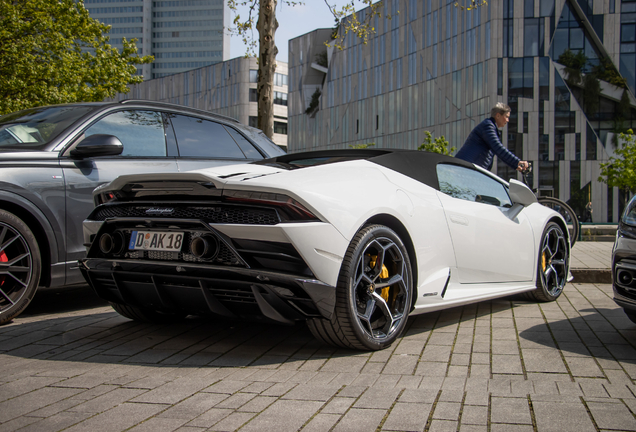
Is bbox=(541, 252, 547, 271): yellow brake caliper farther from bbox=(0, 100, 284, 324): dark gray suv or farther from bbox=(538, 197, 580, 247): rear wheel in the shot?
bbox=(0, 100, 284, 324): dark gray suv

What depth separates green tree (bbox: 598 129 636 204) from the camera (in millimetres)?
37219

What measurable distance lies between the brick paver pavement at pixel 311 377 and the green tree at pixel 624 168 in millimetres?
36561

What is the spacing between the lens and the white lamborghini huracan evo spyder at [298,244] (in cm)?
319

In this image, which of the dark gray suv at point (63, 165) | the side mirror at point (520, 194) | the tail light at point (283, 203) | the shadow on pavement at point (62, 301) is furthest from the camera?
the shadow on pavement at point (62, 301)

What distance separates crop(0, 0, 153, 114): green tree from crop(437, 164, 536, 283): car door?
16.8m

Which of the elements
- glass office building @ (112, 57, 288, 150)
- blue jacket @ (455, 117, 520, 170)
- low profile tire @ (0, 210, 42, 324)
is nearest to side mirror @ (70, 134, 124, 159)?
low profile tire @ (0, 210, 42, 324)

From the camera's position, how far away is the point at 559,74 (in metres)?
42.3

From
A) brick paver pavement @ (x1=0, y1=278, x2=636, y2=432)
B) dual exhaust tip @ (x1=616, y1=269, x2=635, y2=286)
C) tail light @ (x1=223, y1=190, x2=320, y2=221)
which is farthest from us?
dual exhaust tip @ (x1=616, y1=269, x2=635, y2=286)

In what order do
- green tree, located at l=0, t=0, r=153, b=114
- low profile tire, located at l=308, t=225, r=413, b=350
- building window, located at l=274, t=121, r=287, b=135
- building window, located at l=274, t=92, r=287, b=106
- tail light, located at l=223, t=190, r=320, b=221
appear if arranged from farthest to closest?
building window, located at l=274, t=121, r=287, b=135 → building window, located at l=274, t=92, r=287, b=106 → green tree, located at l=0, t=0, r=153, b=114 → low profile tire, located at l=308, t=225, r=413, b=350 → tail light, located at l=223, t=190, r=320, b=221

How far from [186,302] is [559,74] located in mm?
43730

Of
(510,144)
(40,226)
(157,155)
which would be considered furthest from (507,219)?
(510,144)

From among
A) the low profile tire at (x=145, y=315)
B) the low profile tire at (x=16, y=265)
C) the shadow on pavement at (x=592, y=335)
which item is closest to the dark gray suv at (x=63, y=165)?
the low profile tire at (x=16, y=265)

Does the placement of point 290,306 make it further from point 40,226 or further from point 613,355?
point 40,226

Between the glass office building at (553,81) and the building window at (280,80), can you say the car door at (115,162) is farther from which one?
the building window at (280,80)
